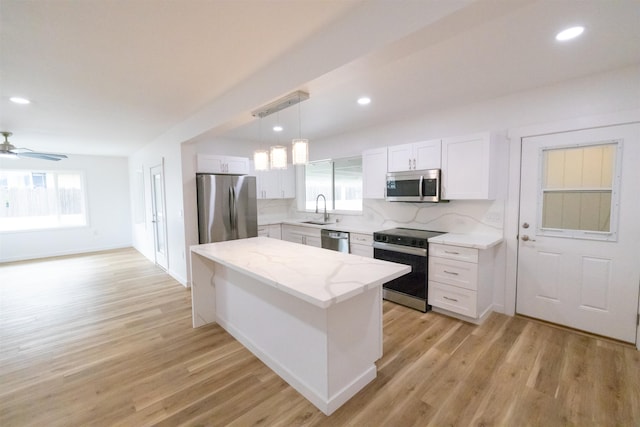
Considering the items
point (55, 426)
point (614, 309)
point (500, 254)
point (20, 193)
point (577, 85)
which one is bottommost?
point (55, 426)

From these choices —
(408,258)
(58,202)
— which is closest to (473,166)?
(408,258)

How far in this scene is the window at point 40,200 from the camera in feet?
19.4

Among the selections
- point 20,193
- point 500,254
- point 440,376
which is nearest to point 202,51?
point 440,376

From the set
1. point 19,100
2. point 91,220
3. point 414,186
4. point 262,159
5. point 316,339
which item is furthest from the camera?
point 91,220

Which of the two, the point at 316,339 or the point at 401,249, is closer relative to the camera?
the point at 316,339

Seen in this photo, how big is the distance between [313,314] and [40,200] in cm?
773

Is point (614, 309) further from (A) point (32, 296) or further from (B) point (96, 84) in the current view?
(A) point (32, 296)

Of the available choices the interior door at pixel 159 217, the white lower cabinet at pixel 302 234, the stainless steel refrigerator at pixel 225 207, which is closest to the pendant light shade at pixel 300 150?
the stainless steel refrigerator at pixel 225 207

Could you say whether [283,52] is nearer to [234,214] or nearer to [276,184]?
[234,214]

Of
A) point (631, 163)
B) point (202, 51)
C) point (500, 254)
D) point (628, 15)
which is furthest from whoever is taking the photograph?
point (500, 254)

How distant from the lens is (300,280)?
175 cm

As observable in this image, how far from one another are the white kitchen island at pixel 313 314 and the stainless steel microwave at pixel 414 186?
155 cm

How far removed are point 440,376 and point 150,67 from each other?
3326 mm

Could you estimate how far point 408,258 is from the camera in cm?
334
